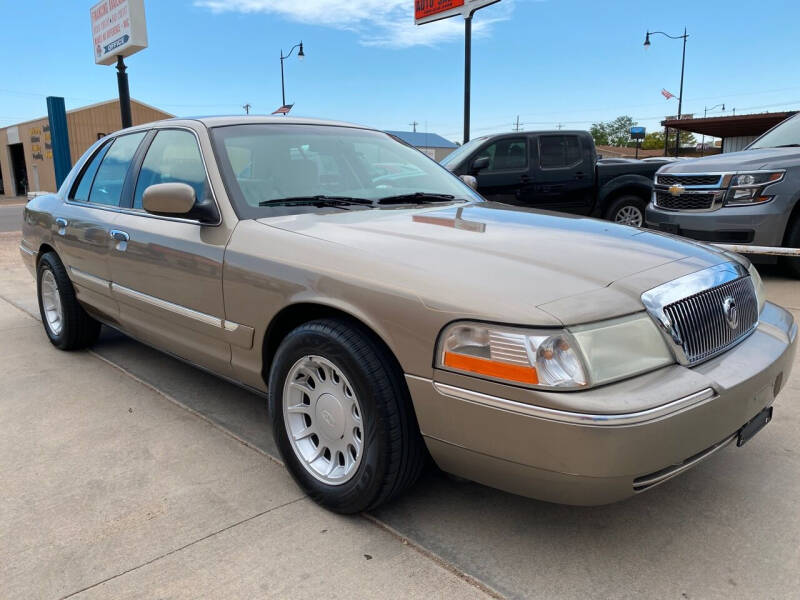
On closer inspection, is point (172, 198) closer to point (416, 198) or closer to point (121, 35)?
point (416, 198)

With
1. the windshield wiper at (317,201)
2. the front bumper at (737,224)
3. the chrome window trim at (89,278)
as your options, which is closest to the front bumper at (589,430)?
the windshield wiper at (317,201)

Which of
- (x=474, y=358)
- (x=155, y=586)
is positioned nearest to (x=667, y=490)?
(x=474, y=358)

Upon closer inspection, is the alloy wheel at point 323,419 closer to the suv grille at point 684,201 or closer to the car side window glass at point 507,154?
the suv grille at point 684,201

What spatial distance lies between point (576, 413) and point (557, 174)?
25.4 feet

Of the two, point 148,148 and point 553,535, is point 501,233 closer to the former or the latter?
point 553,535

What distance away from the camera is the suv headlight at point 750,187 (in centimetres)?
608

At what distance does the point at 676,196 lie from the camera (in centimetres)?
679

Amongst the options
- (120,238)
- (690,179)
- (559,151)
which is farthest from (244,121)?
(559,151)

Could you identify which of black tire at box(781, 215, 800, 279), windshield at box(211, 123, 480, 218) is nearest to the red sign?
black tire at box(781, 215, 800, 279)

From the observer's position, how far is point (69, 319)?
4488 millimetres

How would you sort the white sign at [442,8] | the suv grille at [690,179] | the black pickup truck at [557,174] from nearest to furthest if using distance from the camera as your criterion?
the suv grille at [690,179], the black pickup truck at [557,174], the white sign at [442,8]

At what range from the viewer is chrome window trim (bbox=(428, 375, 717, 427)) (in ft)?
5.84

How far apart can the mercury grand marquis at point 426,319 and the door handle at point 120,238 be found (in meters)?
0.02

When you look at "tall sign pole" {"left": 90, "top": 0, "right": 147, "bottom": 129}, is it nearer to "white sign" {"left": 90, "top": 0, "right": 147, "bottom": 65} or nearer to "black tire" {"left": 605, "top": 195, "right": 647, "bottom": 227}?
"white sign" {"left": 90, "top": 0, "right": 147, "bottom": 65}
